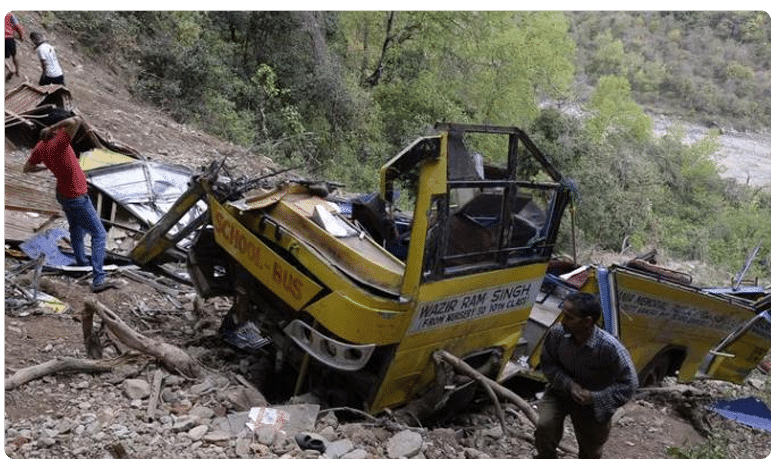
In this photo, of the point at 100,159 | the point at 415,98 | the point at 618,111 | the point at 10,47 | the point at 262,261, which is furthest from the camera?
the point at 618,111

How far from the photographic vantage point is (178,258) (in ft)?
22.9

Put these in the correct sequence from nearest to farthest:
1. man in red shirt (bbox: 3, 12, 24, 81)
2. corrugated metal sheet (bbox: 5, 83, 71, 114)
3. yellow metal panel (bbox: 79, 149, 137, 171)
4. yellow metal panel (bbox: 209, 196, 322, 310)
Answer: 1. yellow metal panel (bbox: 209, 196, 322, 310)
2. yellow metal panel (bbox: 79, 149, 137, 171)
3. corrugated metal sheet (bbox: 5, 83, 71, 114)
4. man in red shirt (bbox: 3, 12, 24, 81)

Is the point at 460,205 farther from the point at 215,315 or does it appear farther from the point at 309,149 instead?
the point at 309,149

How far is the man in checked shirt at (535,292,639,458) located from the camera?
3916 mm

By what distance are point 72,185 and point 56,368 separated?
2.12 meters

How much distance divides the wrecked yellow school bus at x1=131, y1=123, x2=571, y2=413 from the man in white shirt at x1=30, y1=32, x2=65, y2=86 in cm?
584

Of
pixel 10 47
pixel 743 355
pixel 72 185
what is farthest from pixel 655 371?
pixel 10 47

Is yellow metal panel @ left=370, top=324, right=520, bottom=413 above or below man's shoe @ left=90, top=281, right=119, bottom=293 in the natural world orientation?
above

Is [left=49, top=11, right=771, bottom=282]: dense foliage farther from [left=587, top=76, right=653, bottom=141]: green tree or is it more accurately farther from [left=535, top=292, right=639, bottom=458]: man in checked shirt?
[left=535, top=292, right=639, bottom=458]: man in checked shirt

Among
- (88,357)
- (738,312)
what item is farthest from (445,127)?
(738,312)

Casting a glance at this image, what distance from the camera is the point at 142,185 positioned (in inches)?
345

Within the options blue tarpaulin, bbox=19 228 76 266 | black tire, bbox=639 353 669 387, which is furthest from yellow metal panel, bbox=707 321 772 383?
blue tarpaulin, bbox=19 228 76 266

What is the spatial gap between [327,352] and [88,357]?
1.79m

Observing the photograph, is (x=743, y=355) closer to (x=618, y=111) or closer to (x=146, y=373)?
(x=146, y=373)
